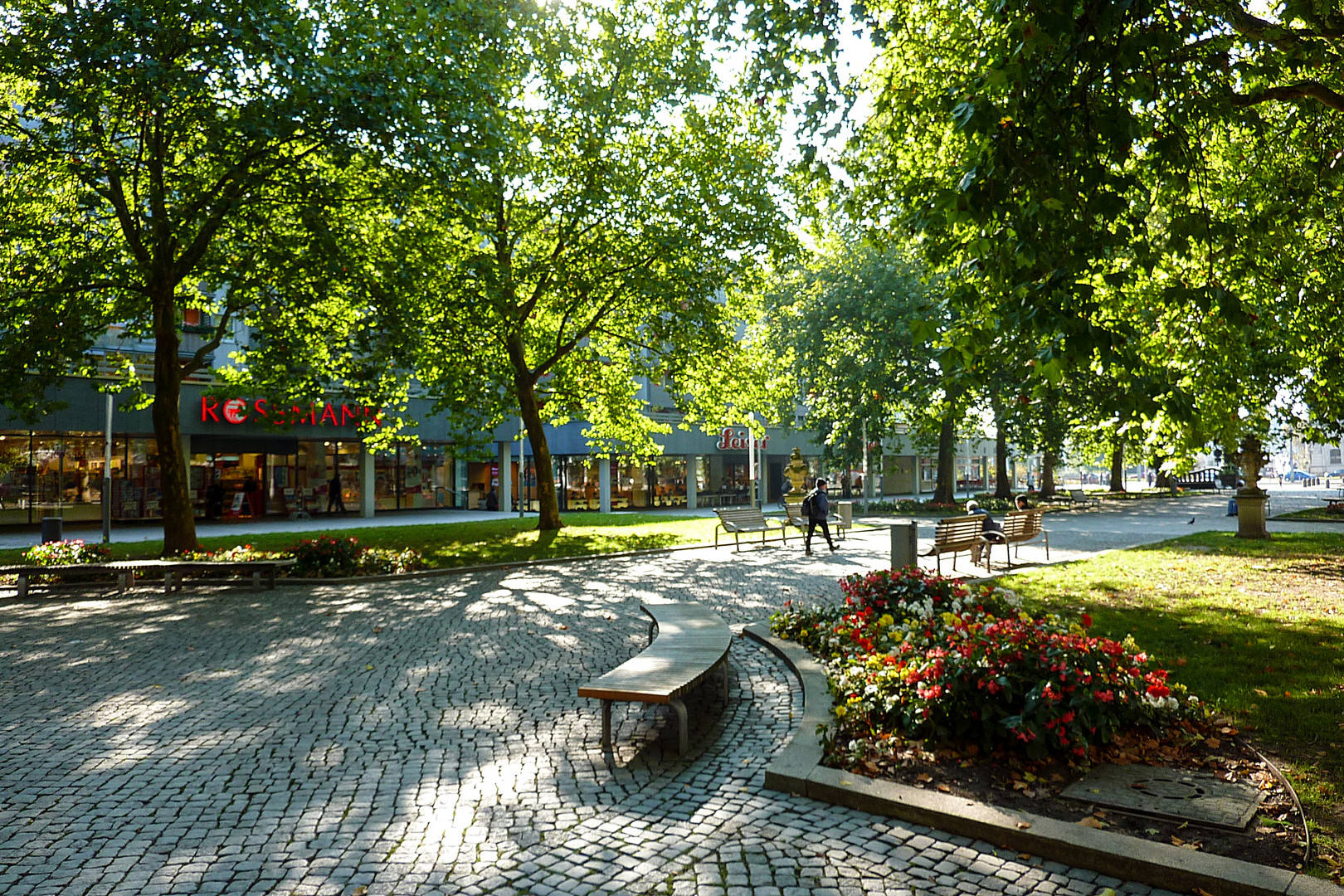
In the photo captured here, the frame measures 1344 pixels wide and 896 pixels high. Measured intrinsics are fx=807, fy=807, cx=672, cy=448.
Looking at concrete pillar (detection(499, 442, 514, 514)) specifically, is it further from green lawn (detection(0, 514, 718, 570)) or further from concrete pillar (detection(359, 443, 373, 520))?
green lawn (detection(0, 514, 718, 570))

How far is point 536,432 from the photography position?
70.1 feet

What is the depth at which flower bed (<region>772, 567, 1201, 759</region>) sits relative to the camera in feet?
15.5

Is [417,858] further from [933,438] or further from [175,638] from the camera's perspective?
[933,438]

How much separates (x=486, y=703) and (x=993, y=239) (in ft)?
16.5

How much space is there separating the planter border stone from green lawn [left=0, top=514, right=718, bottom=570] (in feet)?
38.7

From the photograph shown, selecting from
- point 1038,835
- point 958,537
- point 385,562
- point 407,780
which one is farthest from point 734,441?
point 1038,835

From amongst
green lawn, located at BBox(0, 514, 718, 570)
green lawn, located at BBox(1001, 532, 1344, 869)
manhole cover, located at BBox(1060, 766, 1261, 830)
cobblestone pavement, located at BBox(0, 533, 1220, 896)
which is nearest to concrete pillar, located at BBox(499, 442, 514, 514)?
green lawn, located at BBox(0, 514, 718, 570)

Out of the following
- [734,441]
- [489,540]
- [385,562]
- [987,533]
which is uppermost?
[734,441]

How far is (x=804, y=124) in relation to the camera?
31.4ft

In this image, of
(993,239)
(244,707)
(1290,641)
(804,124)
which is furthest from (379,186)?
(1290,641)

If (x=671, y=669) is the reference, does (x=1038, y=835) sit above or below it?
below

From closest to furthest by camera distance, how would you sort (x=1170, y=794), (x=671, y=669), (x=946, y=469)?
(x=1170, y=794) < (x=671, y=669) < (x=946, y=469)

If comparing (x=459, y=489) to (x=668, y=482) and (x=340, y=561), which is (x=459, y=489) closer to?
(x=668, y=482)

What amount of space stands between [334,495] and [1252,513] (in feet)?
98.3
